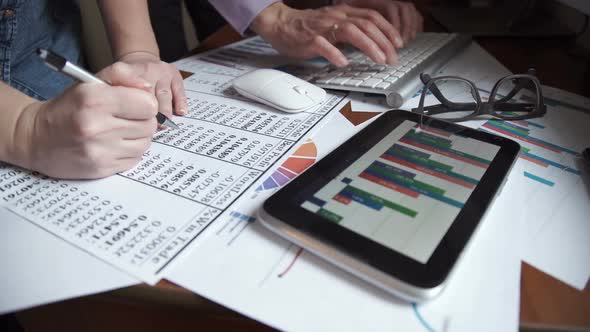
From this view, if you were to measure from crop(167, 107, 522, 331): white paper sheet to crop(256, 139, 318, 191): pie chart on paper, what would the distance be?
0.06 m

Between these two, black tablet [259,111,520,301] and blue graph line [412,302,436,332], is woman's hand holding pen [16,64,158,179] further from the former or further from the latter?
blue graph line [412,302,436,332]

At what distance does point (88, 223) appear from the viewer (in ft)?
1.06

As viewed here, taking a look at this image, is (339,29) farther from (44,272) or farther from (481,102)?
(44,272)

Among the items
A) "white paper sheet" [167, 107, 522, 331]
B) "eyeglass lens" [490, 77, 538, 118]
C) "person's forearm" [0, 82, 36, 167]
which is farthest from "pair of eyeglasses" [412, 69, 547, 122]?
"person's forearm" [0, 82, 36, 167]

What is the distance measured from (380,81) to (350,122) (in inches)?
3.9

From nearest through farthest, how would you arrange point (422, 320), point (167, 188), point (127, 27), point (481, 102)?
point (422, 320) < point (167, 188) < point (481, 102) < point (127, 27)

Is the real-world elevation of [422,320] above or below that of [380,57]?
below

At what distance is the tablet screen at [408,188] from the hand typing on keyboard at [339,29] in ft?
0.72

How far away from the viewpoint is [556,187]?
1.24 ft

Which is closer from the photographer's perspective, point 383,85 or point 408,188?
point 408,188

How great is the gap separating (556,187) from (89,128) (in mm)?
459

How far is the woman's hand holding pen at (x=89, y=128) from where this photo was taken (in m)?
0.35

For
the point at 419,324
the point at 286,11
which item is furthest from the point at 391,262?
the point at 286,11

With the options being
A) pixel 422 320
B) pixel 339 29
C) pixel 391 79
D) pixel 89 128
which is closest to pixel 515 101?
pixel 391 79
